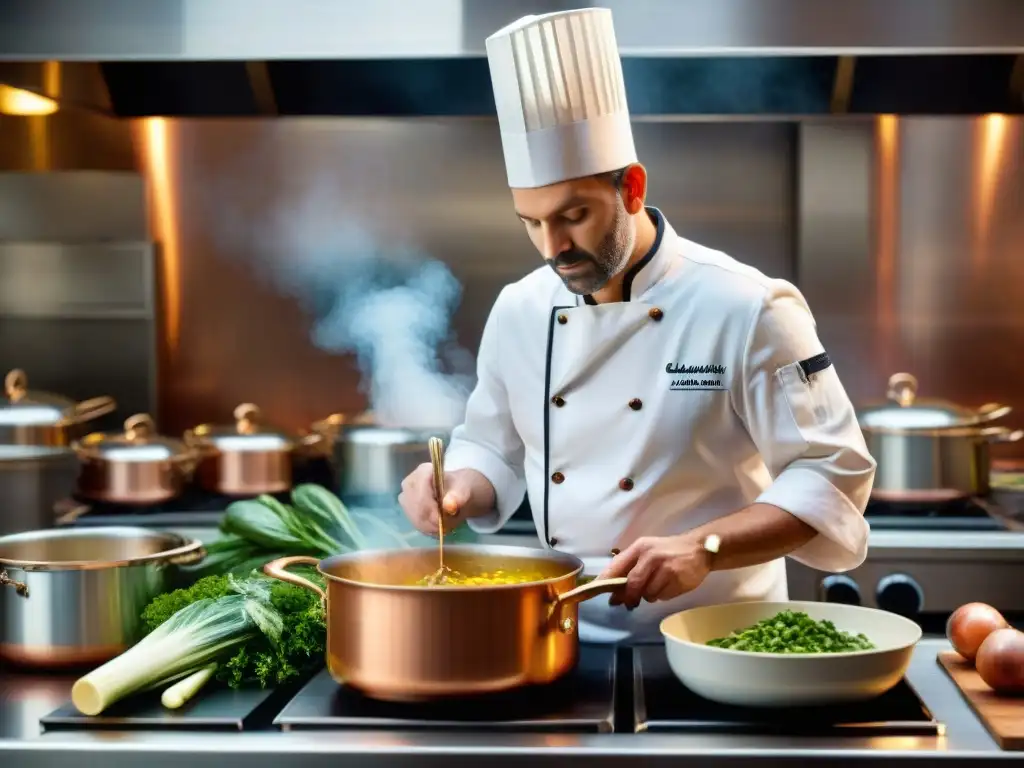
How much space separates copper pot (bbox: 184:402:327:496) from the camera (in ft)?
10.9

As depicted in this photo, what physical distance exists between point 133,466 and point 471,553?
5.60 ft

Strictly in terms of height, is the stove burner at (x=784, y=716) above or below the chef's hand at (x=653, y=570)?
below

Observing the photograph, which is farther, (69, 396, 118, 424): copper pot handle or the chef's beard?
(69, 396, 118, 424): copper pot handle

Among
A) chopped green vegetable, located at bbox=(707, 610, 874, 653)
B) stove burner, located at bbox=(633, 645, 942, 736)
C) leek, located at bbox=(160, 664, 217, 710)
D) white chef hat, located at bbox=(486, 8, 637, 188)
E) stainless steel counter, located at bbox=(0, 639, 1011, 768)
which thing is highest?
white chef hat, located at bbox=(486, 8, 637, 188)

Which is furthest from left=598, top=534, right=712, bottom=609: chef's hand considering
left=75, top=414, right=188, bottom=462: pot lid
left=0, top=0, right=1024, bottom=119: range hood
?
left=75, top=414, right=188, bottom=462: pot lid

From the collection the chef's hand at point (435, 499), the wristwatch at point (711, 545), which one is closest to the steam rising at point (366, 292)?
the chef's hand at point (435, 499)

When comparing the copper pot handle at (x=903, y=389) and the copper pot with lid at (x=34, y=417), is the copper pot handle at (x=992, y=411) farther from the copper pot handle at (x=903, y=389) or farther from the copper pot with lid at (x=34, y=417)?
the copper pot with lid at (x=34, y=417)

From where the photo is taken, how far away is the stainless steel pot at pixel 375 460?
3205 millimetres

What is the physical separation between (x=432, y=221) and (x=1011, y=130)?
1613mm

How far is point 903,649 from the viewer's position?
4.88ft

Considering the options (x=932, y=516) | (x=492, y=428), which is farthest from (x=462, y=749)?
(x=932, y=516)

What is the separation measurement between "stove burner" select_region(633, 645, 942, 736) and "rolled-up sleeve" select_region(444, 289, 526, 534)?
638mm

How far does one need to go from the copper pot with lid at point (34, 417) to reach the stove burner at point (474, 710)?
1.92 meters

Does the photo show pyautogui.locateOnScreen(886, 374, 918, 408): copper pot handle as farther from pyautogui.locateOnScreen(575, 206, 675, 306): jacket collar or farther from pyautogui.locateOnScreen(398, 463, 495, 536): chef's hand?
pyautogui.locateOnScreen(398, 463, 495, 536): chef's hand
